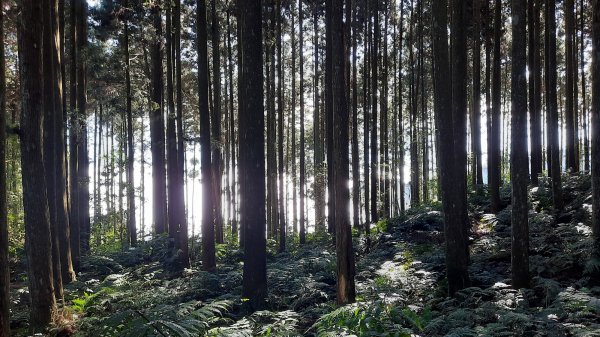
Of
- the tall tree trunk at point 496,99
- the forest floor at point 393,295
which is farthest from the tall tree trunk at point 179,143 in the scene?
the tall tree trunk at point 496,99

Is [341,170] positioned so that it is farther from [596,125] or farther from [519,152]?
[596,125]

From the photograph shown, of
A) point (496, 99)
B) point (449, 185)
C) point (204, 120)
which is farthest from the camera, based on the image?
point (496, 99)

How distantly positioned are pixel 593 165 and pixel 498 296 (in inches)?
135

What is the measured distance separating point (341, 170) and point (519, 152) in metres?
3.24

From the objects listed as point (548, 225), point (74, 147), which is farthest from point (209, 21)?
point (548, 225)

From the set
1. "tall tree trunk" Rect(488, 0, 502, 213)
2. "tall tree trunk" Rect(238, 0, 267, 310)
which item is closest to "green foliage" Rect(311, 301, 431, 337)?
"tall tree trunk" Rect(238, 0, 267, 310)

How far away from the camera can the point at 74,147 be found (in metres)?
16.3

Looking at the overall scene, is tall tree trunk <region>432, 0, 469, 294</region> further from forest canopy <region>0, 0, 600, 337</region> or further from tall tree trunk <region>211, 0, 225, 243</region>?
tall tree trunk <region>211, 0, 225, 243</region>

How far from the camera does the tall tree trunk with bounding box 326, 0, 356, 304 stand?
7.55 m

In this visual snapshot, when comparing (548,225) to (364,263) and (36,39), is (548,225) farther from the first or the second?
(36,39)

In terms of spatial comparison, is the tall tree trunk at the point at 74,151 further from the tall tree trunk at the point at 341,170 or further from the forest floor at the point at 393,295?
the tall tree trunk at the point at 341,170

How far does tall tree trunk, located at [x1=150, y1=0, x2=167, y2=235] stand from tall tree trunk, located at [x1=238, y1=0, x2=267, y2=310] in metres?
8.32

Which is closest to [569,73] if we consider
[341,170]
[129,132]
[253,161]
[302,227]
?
[302,227]

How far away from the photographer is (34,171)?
7047mm
